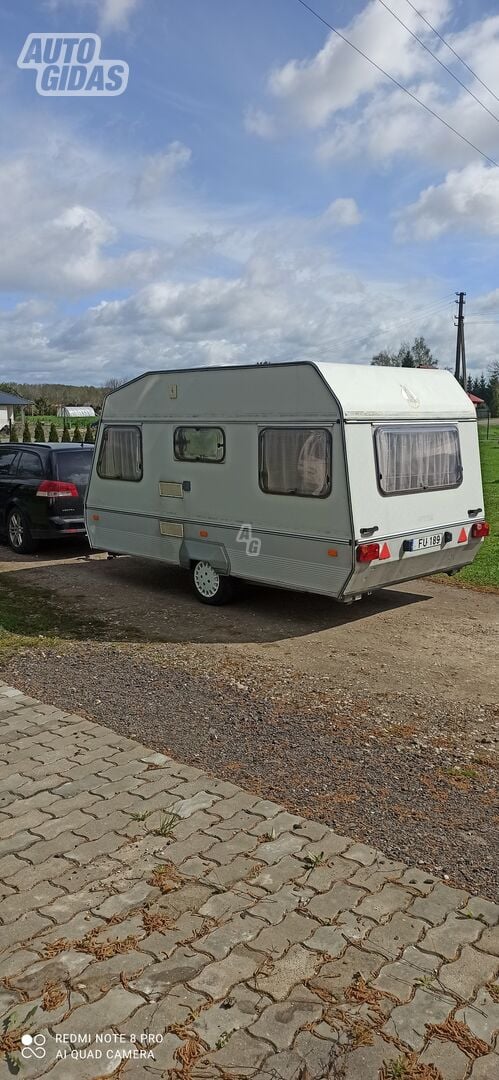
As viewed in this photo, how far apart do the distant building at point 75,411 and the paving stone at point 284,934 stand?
77.7 metres

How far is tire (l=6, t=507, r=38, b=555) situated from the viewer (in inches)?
484

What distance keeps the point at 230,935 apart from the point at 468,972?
94cm

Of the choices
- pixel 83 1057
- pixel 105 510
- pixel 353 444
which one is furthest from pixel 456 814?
pixel 105 510

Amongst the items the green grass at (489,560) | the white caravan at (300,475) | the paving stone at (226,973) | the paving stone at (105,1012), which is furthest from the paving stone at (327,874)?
the green grass at (489,560)

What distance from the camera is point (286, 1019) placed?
9.27 ft

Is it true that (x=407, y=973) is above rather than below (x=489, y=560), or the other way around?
below

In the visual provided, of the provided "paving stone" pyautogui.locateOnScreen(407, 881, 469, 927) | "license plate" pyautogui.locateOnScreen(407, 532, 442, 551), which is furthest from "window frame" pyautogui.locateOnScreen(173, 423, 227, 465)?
"paving stone" pyautogui.locateOnScreen(407, 881, 469, 927)

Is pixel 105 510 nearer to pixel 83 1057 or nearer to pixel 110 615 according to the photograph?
pixel 110 615

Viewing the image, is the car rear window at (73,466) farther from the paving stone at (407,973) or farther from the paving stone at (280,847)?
the paving stone at (407,973)

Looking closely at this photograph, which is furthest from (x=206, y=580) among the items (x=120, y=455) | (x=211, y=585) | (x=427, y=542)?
(x=427, y=542)

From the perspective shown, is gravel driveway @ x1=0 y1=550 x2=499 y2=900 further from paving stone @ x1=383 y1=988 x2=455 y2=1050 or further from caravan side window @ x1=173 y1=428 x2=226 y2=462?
caravan side window @ x1=173 y1=428 x2=226 y2=462

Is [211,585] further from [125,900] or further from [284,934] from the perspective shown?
[284,934]

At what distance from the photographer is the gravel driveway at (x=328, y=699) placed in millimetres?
4309

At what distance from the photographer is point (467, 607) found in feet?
30.1
